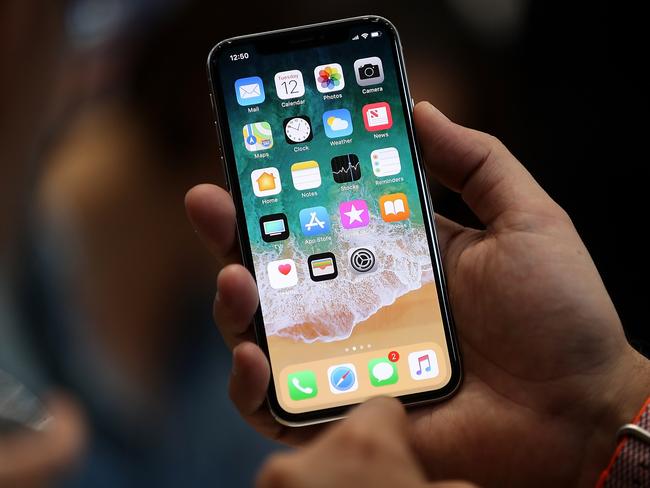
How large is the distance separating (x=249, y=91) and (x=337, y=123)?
8 centimetres

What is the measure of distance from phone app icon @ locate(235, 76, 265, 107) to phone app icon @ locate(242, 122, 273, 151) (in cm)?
2

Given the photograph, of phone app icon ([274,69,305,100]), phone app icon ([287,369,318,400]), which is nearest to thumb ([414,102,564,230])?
phone app icon ([274,69,305,100])

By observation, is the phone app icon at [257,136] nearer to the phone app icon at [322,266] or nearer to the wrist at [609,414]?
the phone app icon at [322,266]

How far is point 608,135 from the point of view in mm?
942

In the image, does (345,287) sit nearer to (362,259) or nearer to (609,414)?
(362,259)

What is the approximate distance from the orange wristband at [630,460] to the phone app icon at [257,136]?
359 mm

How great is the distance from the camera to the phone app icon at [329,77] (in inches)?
24.0

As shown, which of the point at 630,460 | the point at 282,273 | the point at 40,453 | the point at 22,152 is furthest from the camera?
the point at 22,152

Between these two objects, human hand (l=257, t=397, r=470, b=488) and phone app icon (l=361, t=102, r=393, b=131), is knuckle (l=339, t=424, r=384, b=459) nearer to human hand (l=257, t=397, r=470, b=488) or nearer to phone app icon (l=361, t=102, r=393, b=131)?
human hand (l=257, t=397, r=470, b=488)

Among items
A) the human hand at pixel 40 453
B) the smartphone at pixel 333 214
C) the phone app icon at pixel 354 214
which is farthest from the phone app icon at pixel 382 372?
the human hand at pixel 40 453

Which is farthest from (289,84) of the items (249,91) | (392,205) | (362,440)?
(362,440)

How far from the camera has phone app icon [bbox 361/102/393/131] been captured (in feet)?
1.99

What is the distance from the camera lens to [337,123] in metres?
0.61

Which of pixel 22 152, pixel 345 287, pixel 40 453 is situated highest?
pixel 22 152
